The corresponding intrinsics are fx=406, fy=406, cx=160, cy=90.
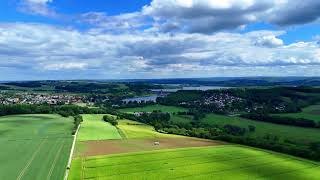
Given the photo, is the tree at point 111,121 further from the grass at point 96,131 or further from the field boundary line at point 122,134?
the field boundary line at point 122,134

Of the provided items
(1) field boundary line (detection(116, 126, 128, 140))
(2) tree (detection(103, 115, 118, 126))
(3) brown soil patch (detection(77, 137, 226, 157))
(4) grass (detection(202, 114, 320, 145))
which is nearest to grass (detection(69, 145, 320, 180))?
(3) brown soil patch (detection(77, 137, 226, 157))

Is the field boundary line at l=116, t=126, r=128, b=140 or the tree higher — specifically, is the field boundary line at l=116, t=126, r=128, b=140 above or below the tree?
below

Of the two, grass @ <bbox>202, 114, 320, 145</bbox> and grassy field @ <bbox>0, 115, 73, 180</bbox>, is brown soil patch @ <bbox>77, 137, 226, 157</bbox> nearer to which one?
grassy field @ <bbox>0, 115, 73, 180</bbox>

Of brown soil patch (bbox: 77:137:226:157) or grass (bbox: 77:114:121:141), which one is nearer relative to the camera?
brown soil patch (bbox: 77:137:226:157)

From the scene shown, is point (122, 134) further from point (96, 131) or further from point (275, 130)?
point (275, 130)

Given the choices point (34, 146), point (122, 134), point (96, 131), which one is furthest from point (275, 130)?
point (34, 146)

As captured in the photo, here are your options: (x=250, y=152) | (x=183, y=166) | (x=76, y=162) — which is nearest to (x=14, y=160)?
(x=76, y=162)
